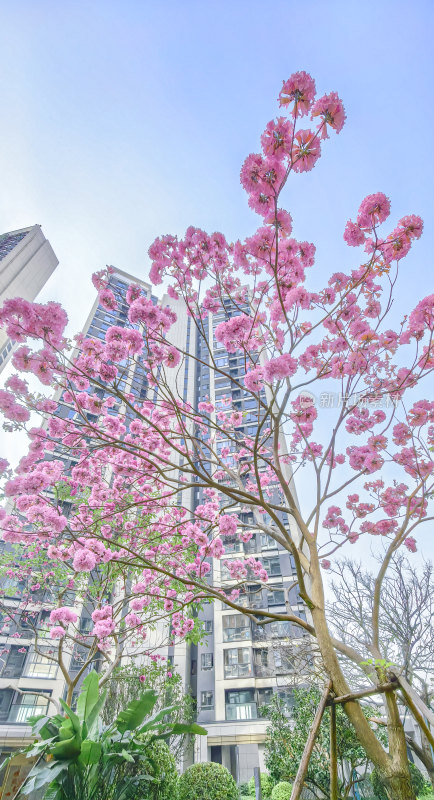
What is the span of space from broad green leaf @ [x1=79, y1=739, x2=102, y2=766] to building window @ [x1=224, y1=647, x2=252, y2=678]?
2322 centimetres

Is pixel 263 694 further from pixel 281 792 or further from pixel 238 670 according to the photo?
pixel 281 792

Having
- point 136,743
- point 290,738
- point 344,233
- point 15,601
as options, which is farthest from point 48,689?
point 344,233

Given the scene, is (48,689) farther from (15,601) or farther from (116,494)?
(116,494)

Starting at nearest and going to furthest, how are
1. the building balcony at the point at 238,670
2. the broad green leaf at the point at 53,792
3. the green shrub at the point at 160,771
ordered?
1. the broad green leaf at the point at 53,792
2. the green shrub at the point at 160,771
3. the building balcony at the point at 238,670

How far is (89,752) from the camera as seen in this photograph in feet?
13.6

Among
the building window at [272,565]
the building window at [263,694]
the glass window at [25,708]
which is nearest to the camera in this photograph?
the glass window at [25,708]

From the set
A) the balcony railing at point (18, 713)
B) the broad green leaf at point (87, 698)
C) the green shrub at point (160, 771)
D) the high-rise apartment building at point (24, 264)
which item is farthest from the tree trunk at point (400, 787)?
the high-rise apartment building at point (24, 264)

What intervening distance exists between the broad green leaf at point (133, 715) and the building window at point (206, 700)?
919 inches

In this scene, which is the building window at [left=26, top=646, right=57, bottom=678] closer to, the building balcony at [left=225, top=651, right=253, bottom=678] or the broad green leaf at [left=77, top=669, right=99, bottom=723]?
the building balcony at [left=225, top=651, right=253, bottom=678]

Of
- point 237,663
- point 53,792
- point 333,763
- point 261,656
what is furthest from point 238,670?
point 333,763

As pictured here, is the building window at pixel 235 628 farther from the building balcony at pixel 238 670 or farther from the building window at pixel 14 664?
the building window at pixel 14 664

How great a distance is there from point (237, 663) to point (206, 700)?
2.80 meters

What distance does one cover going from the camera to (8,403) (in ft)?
16.0

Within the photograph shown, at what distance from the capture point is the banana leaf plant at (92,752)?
3990 millimetres
